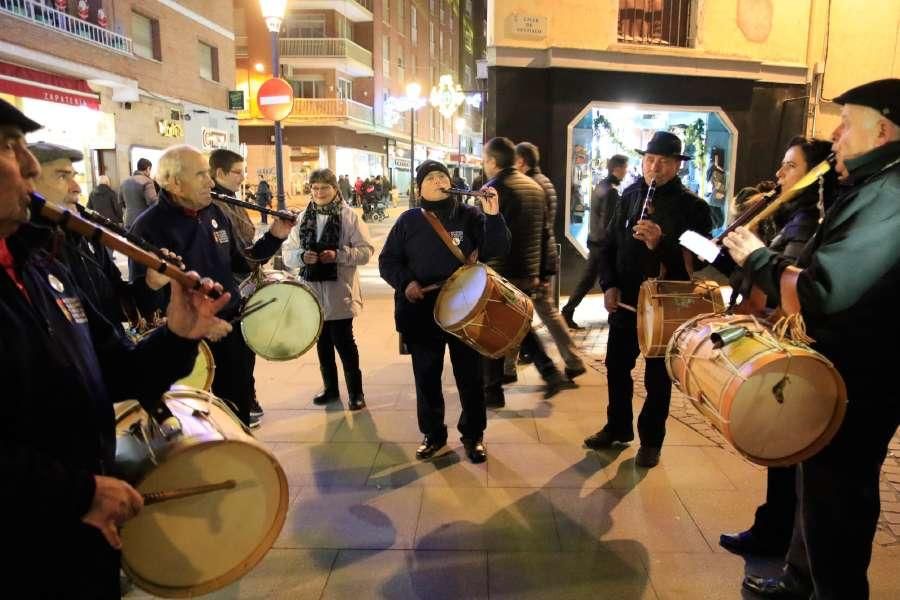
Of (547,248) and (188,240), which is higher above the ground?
(188,240)

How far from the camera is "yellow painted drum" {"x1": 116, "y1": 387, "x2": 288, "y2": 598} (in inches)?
68.0

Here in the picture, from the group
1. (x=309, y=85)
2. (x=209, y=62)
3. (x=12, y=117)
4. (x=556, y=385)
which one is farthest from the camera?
(x=309, y=85)

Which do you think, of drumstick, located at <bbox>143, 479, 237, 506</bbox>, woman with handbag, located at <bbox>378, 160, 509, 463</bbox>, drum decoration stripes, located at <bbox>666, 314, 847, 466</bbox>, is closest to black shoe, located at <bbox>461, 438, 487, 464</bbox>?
woman with handbag, located at <bbox>378, 160, 509, 463</bbox>

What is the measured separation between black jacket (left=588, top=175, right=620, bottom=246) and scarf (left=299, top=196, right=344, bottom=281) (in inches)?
141

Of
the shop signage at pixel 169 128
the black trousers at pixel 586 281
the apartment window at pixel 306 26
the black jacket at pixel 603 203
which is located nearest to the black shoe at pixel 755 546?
the black trousers at pixel 586 281

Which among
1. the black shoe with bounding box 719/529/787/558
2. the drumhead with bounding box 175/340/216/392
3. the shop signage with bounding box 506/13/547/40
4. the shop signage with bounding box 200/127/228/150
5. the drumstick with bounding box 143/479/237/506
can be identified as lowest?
the black shoe with bounding box 719/529/787/558

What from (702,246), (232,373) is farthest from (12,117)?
(232,373)

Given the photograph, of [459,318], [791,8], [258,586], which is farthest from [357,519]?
[791,8]

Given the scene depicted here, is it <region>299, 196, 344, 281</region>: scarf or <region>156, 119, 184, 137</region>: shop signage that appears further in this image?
<region>156, 119, 184, 137</region>: shop signage

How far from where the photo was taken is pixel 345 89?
1389 inches

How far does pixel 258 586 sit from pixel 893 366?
Answer: 2.78 metres

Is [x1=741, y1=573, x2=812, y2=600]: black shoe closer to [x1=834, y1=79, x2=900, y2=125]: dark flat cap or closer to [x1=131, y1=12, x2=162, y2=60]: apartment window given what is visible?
[x1=834, y1=79, x2=900, y2=125]: dark flat cap

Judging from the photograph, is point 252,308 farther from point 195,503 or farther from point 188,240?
point 195,503

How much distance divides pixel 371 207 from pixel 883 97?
24780 millimetres
